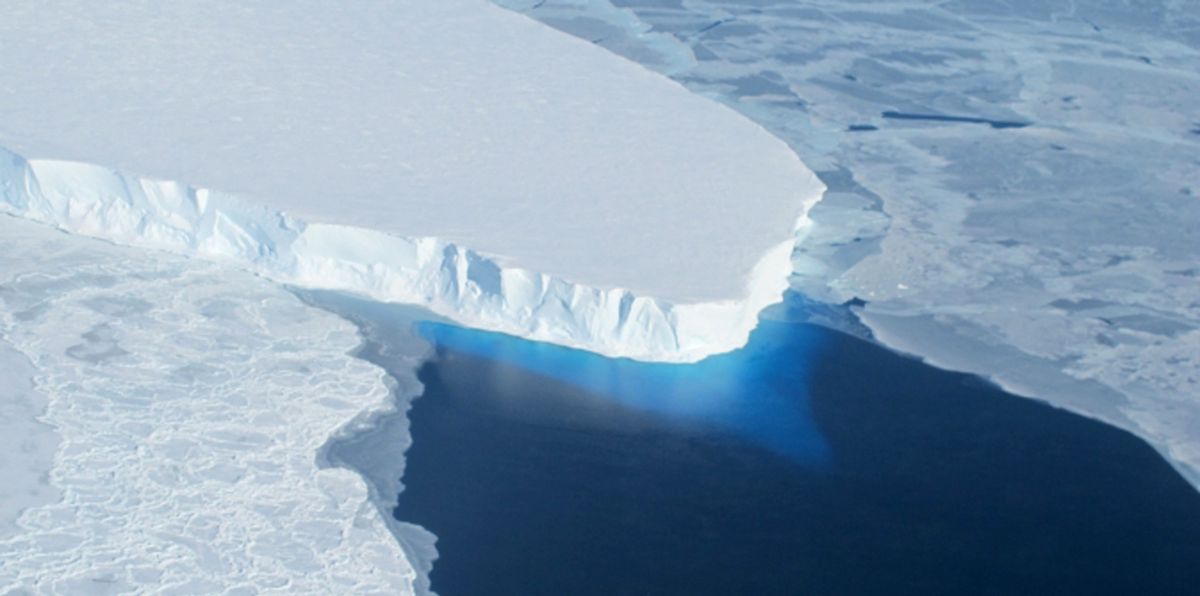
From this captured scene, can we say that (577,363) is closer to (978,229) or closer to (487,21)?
(978,229)

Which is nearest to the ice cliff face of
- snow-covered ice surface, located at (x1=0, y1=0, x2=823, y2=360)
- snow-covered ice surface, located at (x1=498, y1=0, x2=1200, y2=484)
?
snow-covered ice surface, located at (x1=0, y1=0, x2=823, y2=360)

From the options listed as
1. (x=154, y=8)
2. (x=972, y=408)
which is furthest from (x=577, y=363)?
(x=154, y=8)

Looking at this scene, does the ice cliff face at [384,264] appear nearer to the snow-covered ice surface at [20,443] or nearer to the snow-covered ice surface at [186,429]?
the snow-covered ice surface at [186,429]

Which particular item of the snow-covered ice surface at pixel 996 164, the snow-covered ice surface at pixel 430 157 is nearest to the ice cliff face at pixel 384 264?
the snow-covered ice surface at pixel 430 157

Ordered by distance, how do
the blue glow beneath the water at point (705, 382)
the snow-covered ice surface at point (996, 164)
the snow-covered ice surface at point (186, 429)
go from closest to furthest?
the snow-covered ice surface at point (186, 429), the blue glow beneath the water at point (705, 382), the snow-covered ice surface at point (996, 164)

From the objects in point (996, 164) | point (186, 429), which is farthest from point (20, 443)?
point (996, 164)

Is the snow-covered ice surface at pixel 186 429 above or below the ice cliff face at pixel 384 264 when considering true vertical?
below

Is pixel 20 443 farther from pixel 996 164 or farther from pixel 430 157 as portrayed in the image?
pixel 996 164
